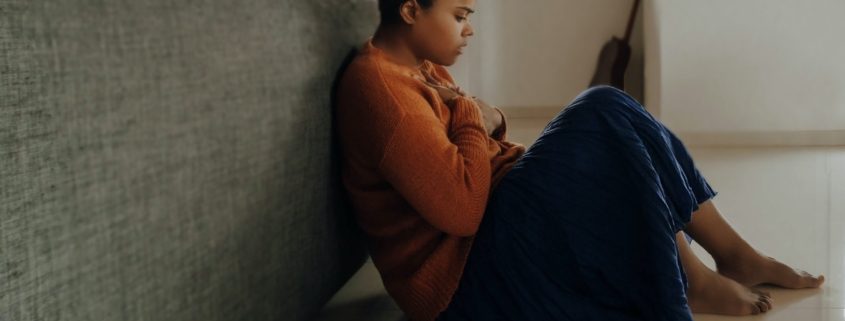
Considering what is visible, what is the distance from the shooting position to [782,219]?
6.61 feet

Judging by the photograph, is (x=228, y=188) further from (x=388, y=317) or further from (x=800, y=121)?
(x=800, y=121)

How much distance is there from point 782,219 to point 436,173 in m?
1.24

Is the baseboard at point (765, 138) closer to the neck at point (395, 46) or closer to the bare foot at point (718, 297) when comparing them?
the bare foot at point (718, 297)

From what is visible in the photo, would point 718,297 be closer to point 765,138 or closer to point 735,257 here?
point 735,257

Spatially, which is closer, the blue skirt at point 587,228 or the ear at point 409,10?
the blue skirt at point 587,228

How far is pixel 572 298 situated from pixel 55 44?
0.77 metres

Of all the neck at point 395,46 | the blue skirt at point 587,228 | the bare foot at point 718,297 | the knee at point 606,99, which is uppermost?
the neck at point 395,46

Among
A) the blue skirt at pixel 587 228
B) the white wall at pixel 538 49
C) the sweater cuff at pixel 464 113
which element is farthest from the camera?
the white wall at pixel 538 49

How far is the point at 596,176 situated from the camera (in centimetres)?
114

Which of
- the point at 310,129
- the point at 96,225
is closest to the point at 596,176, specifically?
the point at 310,129

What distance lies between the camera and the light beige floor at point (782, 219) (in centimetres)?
145

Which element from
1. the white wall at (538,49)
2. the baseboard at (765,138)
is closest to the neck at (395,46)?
the baseboard at (765,138)

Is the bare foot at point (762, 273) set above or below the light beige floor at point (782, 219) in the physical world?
above

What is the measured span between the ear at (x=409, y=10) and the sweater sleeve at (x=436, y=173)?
230mm
